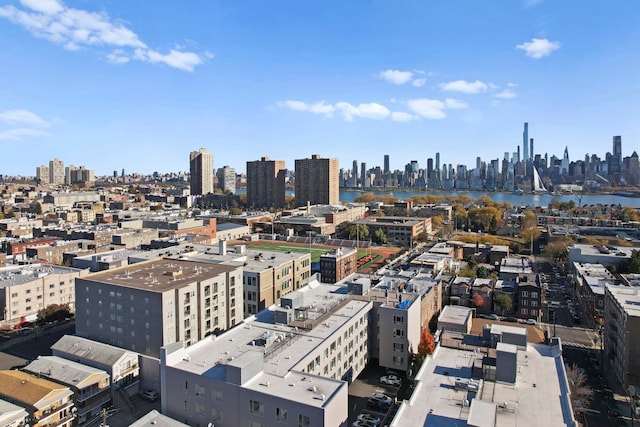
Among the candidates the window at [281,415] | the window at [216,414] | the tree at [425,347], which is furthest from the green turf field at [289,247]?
the window at [281,415]

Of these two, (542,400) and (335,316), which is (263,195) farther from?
(542,400)

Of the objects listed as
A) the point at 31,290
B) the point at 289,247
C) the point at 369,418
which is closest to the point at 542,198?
the point at 289,247

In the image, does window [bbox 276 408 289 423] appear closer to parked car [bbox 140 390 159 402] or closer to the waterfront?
parked car [bbox 140 390 159 402]

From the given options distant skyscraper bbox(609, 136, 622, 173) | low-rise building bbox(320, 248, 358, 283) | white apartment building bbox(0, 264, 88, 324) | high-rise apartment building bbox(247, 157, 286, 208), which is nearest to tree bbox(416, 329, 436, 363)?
low-rise building bbox(320, 248, 358, 283)

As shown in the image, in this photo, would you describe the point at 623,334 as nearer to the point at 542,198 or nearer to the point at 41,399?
the point at 41,399

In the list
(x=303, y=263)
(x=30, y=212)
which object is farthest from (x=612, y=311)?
(x=30, y=212)

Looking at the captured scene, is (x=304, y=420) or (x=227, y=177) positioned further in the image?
(x=227, y=177)

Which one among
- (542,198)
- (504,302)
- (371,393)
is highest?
(542,198)
